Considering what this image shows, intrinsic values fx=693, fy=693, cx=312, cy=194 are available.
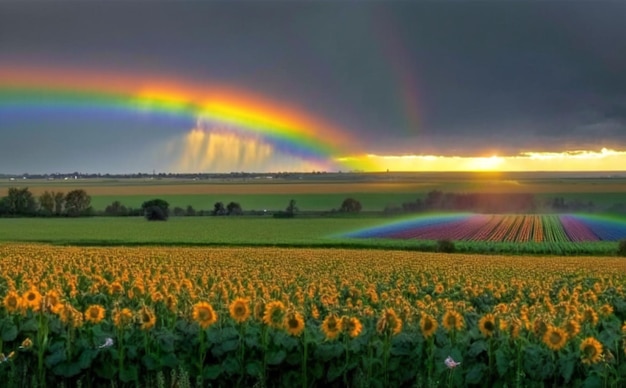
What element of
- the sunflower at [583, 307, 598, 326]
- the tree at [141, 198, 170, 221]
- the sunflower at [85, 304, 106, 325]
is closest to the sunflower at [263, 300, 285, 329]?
the sunflower at [85, 304, 106, 325]

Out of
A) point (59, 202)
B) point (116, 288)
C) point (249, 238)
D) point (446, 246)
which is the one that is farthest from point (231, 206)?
point (116, 288)

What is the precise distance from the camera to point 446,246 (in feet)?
199

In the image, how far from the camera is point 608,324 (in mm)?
11039

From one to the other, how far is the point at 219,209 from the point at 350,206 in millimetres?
22633

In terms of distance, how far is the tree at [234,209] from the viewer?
115 meters

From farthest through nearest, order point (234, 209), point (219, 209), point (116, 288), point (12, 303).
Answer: point (234, 209)
point (219, 209)
point (116, 288)
point (12, 303)

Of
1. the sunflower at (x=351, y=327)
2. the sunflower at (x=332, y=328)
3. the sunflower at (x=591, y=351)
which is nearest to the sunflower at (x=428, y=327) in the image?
the sunflower at (x=351, y=327)

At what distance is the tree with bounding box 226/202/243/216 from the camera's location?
115 meters

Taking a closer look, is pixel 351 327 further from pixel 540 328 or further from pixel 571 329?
pixel 571 329

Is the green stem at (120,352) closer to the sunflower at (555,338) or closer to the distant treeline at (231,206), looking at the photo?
the sunflower at (555,338)

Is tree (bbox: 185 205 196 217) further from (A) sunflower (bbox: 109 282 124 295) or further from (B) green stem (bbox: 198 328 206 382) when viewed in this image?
(B) green stem (bbox: 198 328 206 382)

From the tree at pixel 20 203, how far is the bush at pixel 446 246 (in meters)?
73.5

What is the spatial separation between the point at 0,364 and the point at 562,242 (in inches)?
2465

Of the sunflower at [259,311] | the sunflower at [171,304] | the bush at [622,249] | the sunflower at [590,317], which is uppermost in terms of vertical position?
the sunflower at [259,311]
